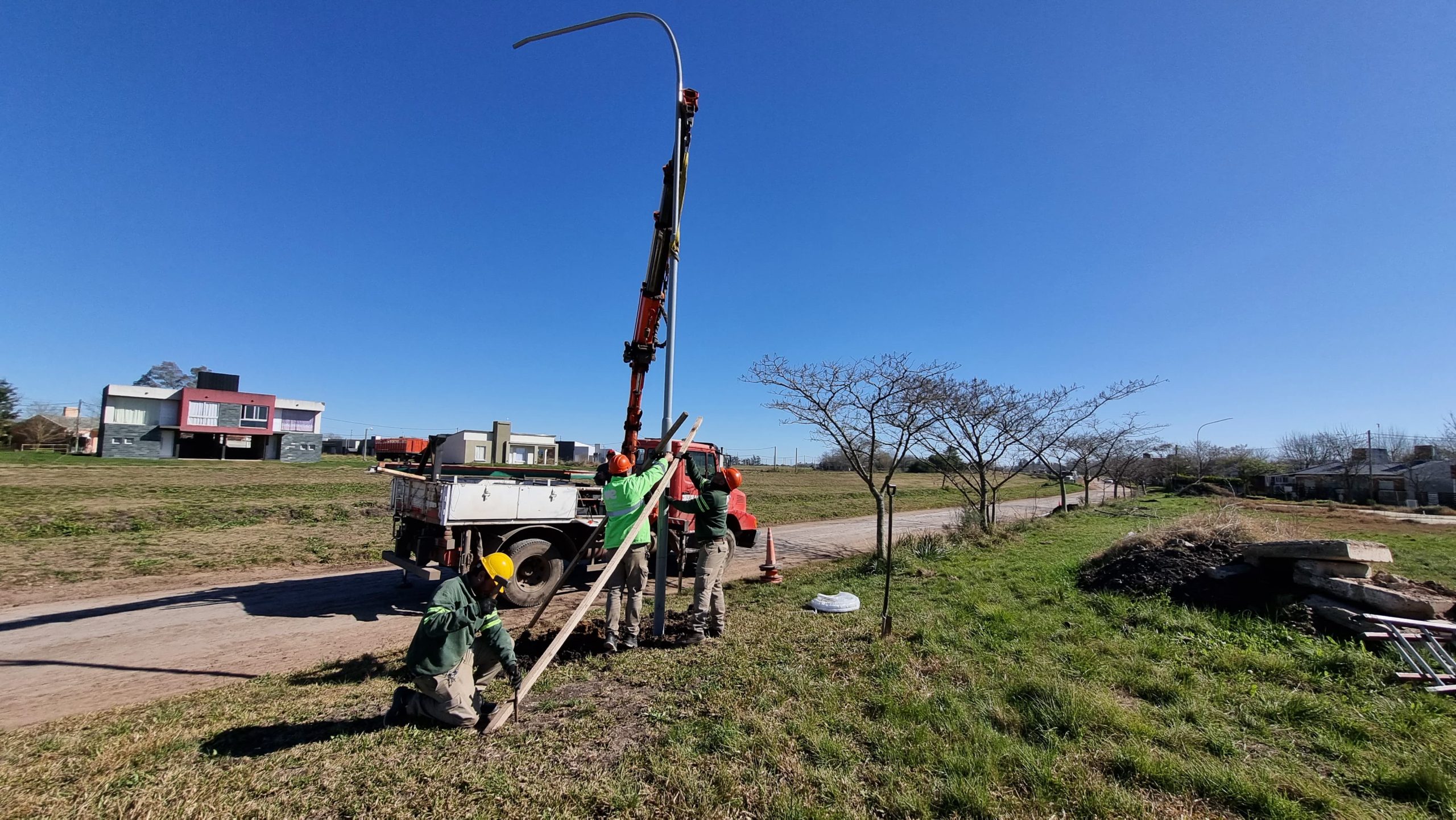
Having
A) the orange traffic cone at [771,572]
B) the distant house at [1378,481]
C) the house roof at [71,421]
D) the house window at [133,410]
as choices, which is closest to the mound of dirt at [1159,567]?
the orange traffic cone at [771,572]

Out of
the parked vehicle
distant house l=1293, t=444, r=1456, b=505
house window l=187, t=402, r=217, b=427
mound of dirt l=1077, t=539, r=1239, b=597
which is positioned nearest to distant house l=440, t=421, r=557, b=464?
the parked vehicle

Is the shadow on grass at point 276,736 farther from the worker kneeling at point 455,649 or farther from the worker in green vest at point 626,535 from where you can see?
the worker in green vest at point 626,535

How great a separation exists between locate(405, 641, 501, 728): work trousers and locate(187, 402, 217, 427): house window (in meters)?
52.3

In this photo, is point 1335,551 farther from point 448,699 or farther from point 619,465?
point 448,699

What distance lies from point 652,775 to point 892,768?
143 centimetres

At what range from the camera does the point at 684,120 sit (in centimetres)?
672

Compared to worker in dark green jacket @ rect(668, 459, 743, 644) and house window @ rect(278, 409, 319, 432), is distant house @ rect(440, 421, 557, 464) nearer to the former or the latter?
worker in dark green jacket @ rect(668, 459, 743, 644)

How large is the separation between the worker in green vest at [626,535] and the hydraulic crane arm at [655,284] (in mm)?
2580

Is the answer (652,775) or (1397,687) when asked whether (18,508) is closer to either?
(652,775)

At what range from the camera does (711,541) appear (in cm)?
650

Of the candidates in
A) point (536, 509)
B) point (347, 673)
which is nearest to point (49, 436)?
point (536, 509)

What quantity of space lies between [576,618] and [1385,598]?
7714 mm

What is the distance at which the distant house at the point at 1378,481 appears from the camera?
125ft

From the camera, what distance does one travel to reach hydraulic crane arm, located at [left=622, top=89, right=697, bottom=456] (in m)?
6.83
